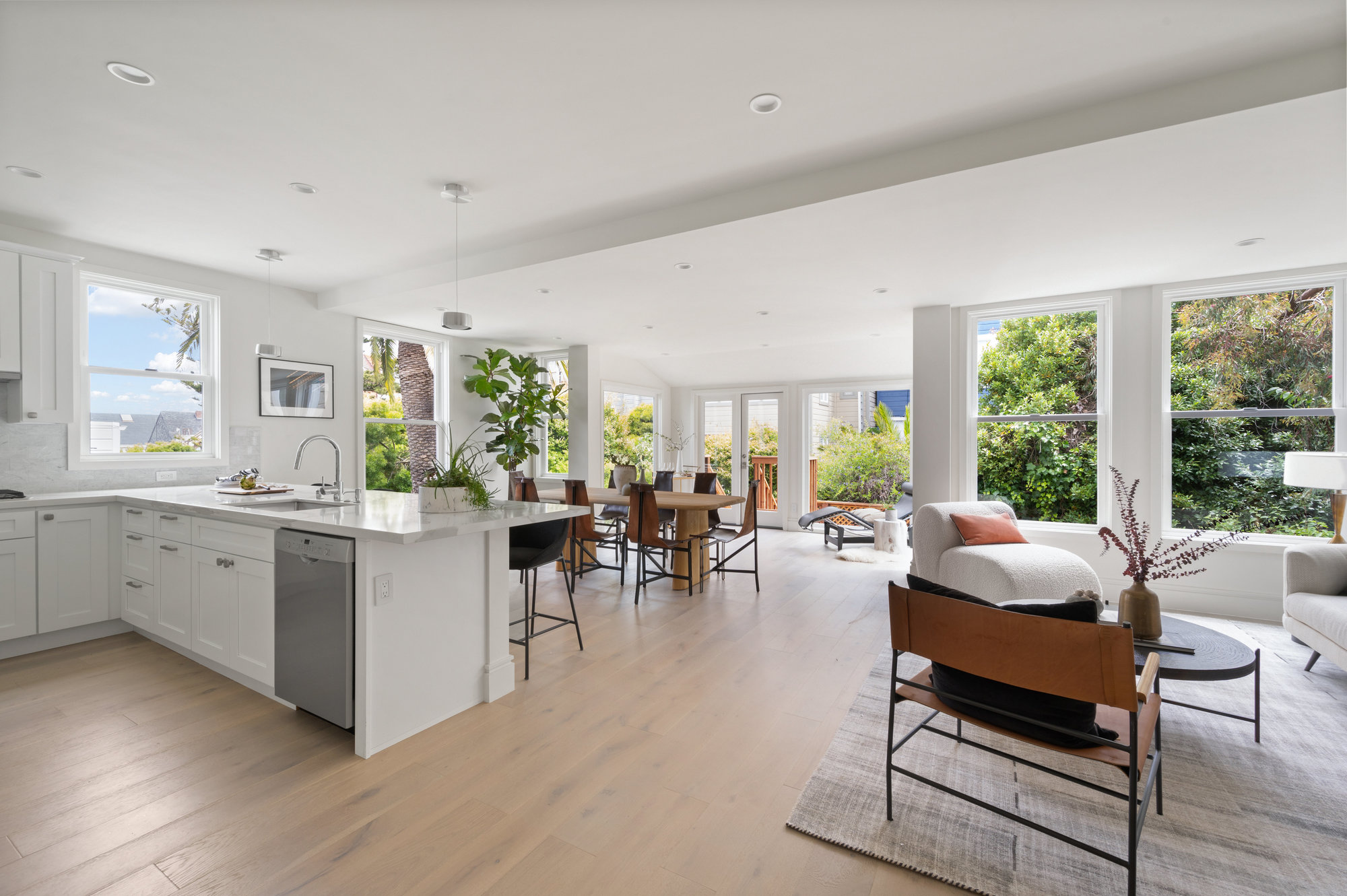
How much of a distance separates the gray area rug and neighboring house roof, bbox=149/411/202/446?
16.9 ft

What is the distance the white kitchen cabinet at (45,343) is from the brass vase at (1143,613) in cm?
584

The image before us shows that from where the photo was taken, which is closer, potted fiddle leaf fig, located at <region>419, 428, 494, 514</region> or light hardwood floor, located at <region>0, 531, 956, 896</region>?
light hardwood floor, located at <region>0, 531, 956, 896</region>

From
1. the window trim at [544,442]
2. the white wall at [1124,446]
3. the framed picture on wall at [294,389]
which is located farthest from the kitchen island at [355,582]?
the window trim at [544,442]

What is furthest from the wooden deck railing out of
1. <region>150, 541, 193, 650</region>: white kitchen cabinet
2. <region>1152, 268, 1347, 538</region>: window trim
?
<region>150, 541, 193, 650</region>: white kitchen cabinet

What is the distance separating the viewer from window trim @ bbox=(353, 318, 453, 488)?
18.2 feet

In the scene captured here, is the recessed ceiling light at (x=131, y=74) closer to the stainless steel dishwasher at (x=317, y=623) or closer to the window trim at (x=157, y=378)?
the stainless steel dishwasher at (x=317, y=623)

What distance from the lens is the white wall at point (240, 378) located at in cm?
369

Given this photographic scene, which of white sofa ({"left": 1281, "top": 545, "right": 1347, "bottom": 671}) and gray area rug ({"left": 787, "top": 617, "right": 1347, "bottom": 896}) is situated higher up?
white sofa ({"left": 1281, "top": 545, "right": 1347, "bottom": 671})

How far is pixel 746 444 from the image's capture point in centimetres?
829

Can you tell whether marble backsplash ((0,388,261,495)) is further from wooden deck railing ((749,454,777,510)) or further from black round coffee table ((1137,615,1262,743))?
wooden deck railing ((749,454,777,510))

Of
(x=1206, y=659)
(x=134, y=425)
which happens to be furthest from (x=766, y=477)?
(x=134, y=425)

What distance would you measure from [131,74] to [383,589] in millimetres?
2162

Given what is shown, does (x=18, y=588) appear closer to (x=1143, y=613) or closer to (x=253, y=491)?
(x=253, y=491)

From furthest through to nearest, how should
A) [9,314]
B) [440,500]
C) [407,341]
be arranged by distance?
[407,341]
[9,314]
[440,500]
